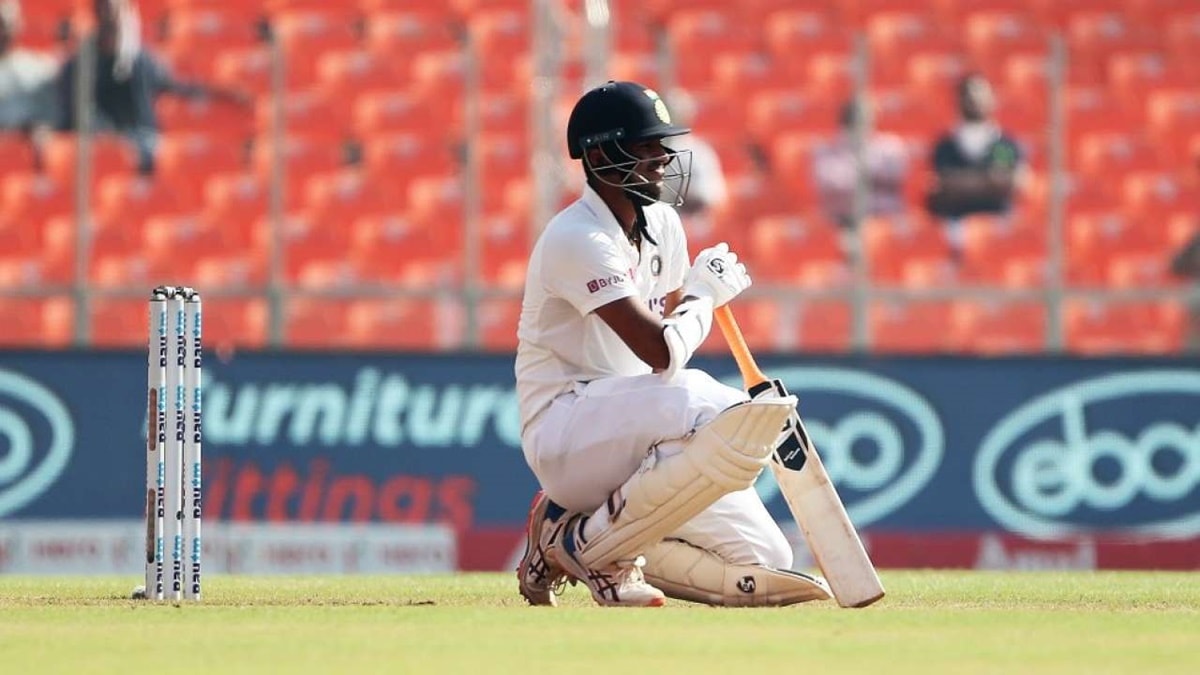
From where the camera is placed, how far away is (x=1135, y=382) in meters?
10.7

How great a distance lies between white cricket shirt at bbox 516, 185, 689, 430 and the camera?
5746mm

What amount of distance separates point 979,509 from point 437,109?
3703mm

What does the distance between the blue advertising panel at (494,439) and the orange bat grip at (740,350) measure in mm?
4353

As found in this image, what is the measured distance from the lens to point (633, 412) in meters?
5.68

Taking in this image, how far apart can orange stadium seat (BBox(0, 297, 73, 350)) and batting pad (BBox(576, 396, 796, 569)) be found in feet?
17.4

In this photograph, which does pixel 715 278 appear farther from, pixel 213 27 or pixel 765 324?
pixel 213 27

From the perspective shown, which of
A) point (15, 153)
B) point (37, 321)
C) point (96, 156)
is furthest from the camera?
point (15, 153)

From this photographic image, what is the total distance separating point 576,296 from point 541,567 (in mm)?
725

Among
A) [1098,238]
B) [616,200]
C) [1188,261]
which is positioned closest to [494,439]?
[1098,238]

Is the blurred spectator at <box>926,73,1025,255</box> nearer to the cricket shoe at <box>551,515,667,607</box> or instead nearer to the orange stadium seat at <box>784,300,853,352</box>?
the orange stadium seat at <box>784,300,853,352</box>

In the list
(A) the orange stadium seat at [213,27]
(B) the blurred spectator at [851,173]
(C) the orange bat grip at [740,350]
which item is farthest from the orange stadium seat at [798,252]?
(C) the orange bat grip at [740,350]

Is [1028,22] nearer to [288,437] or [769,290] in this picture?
[769,290]

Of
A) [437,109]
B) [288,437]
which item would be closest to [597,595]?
[288,437]

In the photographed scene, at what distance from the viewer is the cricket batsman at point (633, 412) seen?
18.2 ft
